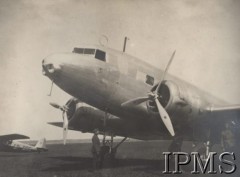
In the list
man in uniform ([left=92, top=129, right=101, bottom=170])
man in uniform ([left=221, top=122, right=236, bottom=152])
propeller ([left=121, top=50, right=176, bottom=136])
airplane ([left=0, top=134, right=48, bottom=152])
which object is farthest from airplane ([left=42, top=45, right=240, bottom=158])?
airplane ([left=0, top=134, right=48, bottom=152])

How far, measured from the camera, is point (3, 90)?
8320 millimetres

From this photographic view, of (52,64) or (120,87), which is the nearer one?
(52,64)

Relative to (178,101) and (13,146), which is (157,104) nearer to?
(178,101)

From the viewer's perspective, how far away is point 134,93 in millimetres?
7906

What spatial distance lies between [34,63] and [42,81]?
0.61m

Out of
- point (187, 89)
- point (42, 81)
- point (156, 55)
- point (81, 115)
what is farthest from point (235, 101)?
point (42, 81)

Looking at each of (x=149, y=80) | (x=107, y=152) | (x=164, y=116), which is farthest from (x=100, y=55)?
(x=107, y=152)

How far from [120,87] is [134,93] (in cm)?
43

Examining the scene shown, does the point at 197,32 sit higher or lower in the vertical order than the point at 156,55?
higher

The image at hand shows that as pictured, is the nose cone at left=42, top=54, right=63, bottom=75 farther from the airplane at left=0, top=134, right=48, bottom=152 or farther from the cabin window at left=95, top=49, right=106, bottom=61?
the airplane at left=0, top=134, right=48, bottom=152

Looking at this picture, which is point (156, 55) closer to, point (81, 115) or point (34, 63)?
point (81, 115)

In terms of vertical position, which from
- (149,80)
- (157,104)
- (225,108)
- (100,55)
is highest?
(100,55)

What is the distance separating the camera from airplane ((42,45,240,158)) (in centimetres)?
708

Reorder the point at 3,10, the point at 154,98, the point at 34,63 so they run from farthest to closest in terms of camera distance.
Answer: the point at 34,63 < the point at 3,10 < the point at 154,98
